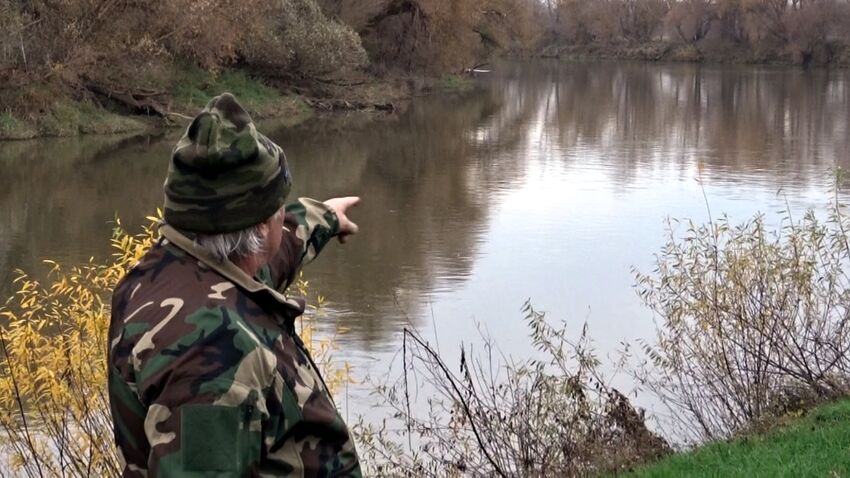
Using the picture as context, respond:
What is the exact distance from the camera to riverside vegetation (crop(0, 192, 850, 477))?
4.61 metres

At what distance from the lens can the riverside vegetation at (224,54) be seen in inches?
829

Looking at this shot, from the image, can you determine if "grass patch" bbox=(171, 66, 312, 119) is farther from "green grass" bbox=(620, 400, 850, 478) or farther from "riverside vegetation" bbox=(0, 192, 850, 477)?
"green grass" bbox=(620, 400, 850, 478)

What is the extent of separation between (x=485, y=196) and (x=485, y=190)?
59 cm

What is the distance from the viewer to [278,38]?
28.8m

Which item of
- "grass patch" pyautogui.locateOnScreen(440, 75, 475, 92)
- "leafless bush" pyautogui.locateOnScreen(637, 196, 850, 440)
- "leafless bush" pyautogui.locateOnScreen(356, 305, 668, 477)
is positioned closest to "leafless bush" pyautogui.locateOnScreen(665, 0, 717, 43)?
"grass patch" pyautogui.locateOnScreen(440, 75, 475, 92)

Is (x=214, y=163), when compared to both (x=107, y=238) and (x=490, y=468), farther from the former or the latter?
(x=107, y=238)

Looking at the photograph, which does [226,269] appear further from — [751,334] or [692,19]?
[692,19]

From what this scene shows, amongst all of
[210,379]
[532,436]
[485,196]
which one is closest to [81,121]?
[485,196]

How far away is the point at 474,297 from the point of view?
10406 mm

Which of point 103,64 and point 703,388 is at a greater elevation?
point 103,64

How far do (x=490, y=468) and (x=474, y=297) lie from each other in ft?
16.1

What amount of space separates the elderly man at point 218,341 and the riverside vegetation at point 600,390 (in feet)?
8.70

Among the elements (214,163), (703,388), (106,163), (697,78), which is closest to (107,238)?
(106,163)

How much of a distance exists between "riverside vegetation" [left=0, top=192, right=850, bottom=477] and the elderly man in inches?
104
